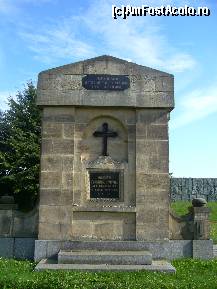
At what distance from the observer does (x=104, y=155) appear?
10062mm

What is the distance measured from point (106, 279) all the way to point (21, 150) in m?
17.2

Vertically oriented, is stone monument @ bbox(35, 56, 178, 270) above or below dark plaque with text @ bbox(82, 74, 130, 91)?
below

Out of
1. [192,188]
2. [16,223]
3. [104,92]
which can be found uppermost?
[104,92]

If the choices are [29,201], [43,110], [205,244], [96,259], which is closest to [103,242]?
[96,259]

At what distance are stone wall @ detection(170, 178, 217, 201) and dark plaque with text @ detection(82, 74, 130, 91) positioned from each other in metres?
20.0

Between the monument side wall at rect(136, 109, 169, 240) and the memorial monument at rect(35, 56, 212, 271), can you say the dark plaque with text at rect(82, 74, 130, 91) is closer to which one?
the memorial monument at rect(35, 56, 212, 271)

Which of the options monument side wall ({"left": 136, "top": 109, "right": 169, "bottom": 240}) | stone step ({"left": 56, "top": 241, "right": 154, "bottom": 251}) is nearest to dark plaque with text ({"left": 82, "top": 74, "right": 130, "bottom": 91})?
monument side wall ({"left": 136, "top": 109, "right": 169, "bottom": 240})

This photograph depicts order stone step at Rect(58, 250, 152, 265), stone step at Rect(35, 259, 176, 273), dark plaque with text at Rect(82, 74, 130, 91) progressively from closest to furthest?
stone step at Rect(35, 259, 176, 273), stone step at Rect(58, 250, 152, 265), dark plaque with text at Rect(82, 74, 130, 91)

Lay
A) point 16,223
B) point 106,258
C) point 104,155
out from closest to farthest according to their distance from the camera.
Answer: point 106,258 → point 104,155 → point 16,223

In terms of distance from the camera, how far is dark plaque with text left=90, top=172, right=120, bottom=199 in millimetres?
9898

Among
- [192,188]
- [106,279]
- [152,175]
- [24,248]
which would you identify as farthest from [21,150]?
[106,279]

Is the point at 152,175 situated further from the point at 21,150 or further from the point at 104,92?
the point at 21,150

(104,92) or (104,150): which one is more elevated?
(104,92)

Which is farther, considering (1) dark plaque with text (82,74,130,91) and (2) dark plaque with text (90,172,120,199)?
(1) dark plaque with text (82,74,130,91)
